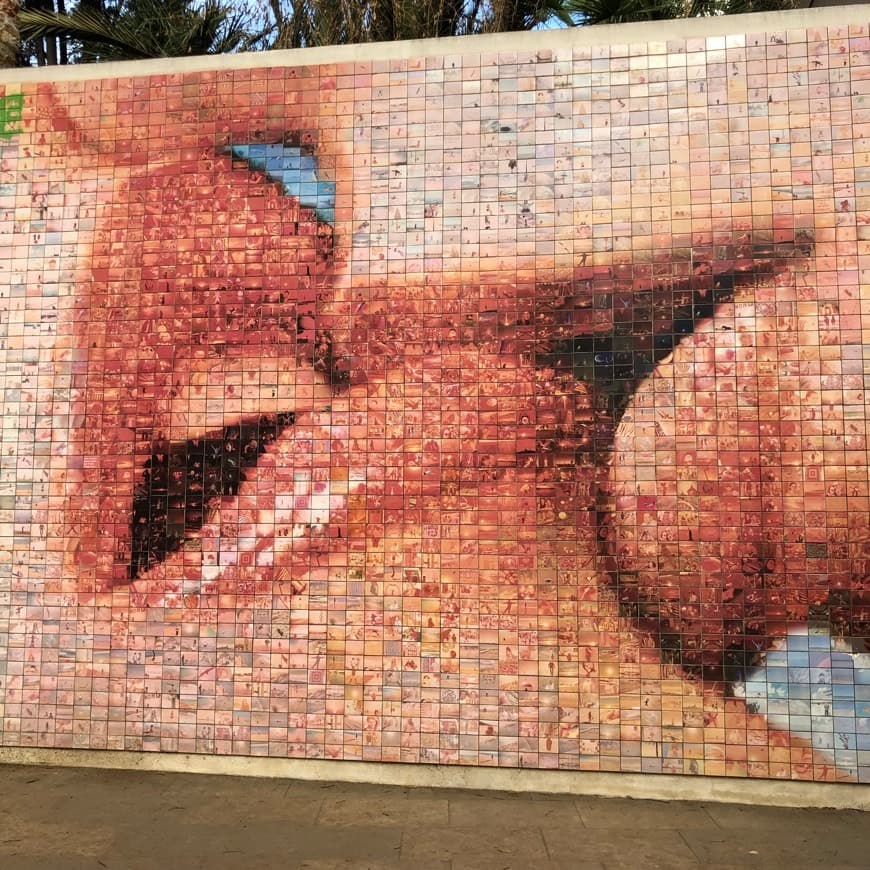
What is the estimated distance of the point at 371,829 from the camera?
10.8 feet

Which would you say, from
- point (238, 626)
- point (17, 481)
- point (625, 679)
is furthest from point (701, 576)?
point (17, 481)

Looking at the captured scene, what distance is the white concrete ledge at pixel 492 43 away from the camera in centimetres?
388

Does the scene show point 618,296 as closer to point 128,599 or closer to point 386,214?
point 386,214

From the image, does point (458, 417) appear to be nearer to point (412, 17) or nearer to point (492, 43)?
point (492, 43)

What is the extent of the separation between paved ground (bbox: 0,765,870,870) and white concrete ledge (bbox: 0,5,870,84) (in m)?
4.00

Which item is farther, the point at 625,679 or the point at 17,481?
the point at 17,481

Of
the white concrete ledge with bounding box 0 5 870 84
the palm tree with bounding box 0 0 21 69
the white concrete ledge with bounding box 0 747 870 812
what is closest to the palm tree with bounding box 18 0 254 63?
the palm tree with bounding box 0 0 21 69

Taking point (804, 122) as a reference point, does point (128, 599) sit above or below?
below

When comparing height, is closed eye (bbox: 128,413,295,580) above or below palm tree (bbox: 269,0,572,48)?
below

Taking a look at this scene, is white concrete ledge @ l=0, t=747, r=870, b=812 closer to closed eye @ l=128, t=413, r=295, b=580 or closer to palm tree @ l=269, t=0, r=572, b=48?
closed eye @ l=128, t=413, r=295, b=580

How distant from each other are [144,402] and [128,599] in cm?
110

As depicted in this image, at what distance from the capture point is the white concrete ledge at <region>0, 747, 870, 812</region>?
358cm

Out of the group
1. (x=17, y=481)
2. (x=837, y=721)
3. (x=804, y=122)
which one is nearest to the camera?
(x=837, y=721)

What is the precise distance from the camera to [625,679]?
369 centimetres
